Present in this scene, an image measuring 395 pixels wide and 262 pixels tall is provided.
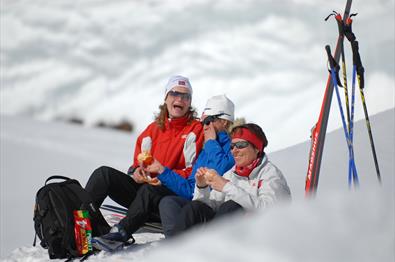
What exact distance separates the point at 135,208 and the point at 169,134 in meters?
0.79

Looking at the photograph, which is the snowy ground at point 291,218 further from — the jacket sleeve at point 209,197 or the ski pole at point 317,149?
the ski pole at point 317,149

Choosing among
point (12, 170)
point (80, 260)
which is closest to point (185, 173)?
point (80, 260)

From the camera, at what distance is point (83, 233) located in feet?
13.3

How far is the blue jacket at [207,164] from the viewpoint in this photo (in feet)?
13.2

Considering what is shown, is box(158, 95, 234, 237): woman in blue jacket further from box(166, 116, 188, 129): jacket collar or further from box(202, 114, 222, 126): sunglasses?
box(166, 116, 188, 129): jacket collar

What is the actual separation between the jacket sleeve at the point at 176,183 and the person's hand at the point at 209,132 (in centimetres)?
31

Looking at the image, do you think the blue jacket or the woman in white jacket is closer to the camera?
the woman in white jacket

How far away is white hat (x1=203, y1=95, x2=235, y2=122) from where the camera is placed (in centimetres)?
426

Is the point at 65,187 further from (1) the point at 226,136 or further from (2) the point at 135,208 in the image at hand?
(1) the point at 226,136

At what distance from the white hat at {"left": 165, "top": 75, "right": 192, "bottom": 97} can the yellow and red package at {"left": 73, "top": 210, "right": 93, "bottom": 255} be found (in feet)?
3.63

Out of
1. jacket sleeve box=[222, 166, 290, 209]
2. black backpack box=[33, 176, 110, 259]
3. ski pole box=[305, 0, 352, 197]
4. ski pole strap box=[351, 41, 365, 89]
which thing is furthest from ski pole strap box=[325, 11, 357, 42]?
black backpack box=[33, 176, 110, 259]

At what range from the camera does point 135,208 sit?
3859 mm

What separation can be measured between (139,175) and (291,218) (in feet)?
8.05

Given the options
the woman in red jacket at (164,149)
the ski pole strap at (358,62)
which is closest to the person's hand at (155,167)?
the woman in red jacket at (164,149)
